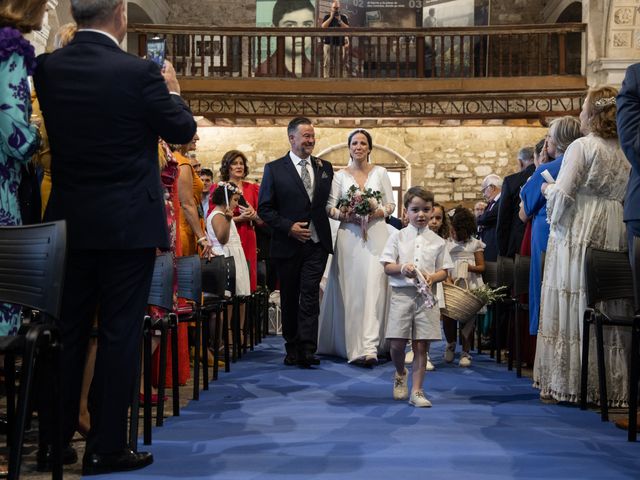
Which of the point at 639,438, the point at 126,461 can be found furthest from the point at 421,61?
the point at 126,461

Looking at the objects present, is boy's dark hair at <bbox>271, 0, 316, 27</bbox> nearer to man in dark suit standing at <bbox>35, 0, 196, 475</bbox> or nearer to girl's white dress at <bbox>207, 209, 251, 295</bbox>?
girl's white dress at <bbox>207, 209, 251, 295</bbox>

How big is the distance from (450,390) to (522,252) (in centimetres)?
146

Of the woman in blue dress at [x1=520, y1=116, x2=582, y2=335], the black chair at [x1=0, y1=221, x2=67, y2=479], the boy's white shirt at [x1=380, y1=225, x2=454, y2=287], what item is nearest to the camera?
the black chair at [x1=0, y1=221, x2=67, y2=479]

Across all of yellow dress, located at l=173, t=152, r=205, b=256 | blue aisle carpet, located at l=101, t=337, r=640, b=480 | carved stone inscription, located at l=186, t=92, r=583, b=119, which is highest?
carved stone inscription, located at l=186, t=92, r=583, b=119

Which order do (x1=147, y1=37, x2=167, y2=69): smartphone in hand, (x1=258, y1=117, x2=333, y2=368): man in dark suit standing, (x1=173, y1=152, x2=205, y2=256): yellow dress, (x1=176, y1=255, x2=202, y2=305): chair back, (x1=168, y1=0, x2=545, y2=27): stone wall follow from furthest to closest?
(x1=168, y1=0, x2=545, y2=27): stone wall < (x1=258, y1=117, x2=333, y2=368): man in dark suit standing < (x1=173, y1=152, x2=205, y2=256): yellow dress < (x1=176, y1=255, x2=202, y2=305): chair back < (x1=147, y1=37, x2=167, y2=69): smartphone in hand

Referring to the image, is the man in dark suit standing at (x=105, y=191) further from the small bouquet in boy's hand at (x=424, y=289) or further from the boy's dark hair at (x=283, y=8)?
the boy's dark hair at (x=283, y=8)

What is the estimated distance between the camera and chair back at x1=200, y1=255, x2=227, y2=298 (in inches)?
228

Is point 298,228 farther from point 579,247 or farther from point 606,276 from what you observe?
point 606,276

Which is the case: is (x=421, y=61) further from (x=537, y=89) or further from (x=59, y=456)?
(x=59, y=456)

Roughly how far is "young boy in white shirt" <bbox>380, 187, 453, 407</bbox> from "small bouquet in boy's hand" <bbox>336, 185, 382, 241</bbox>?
1.78 meters

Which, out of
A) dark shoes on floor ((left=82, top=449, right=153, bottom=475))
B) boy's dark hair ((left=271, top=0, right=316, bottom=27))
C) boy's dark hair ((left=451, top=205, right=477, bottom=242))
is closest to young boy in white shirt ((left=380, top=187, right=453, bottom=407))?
dark shoes on floor ((left=82, top=449, right=153, bottom=475))

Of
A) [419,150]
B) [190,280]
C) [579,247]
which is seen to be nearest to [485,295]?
[579,247]

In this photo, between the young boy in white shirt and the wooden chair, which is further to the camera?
the wooden chair

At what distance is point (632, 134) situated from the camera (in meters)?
3.87
